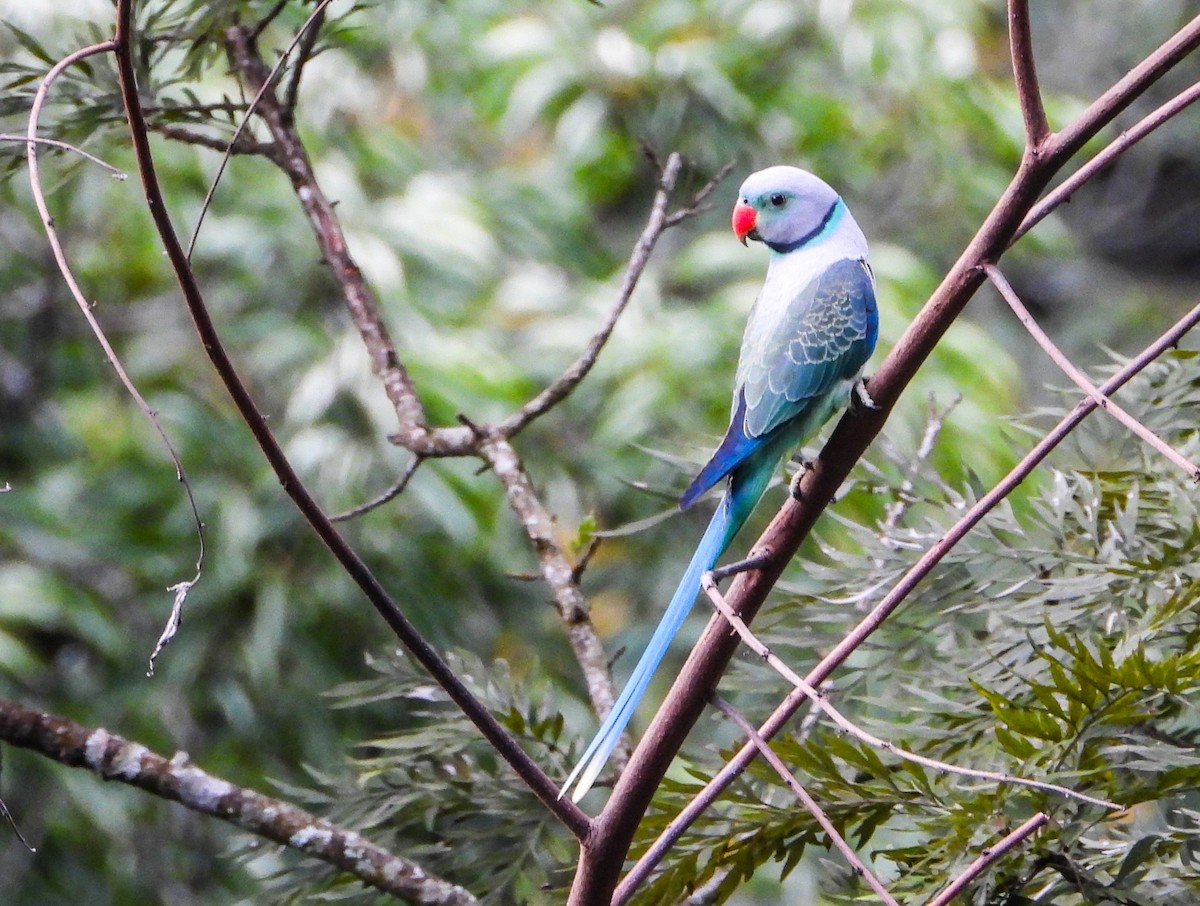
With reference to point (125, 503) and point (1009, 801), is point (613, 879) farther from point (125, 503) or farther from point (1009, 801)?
point (125, 503)

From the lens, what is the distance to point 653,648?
41.0 inches

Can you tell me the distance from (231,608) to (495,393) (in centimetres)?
72

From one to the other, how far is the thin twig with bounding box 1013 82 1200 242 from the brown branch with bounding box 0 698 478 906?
74cm

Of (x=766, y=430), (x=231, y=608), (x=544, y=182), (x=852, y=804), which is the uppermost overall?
(x=544, y=182)

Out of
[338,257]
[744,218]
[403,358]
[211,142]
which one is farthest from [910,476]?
[403,358]

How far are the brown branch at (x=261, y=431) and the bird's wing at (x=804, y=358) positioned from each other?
0.40 meters

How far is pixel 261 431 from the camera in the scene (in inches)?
30.9

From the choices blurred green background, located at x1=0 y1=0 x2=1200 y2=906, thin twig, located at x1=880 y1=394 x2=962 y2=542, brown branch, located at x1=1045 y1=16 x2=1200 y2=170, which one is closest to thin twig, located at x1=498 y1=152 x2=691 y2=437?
thin twig, located at x1=880 y1=394 x2=962 y2=542

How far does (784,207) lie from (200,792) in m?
0.78

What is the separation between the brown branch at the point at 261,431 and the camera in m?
0.75

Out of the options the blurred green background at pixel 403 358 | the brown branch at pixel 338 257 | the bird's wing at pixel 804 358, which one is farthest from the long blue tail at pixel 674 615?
the blurred green background at pixel 403 358

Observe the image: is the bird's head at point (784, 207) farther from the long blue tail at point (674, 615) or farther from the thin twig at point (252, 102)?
the thin twig at point (252, 102)

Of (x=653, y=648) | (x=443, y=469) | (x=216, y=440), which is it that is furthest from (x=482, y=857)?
(x=216, y=440)

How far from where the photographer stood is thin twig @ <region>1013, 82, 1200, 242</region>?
2.42ft
